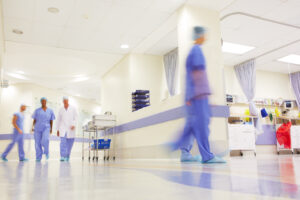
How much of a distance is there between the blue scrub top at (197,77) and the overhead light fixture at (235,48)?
188 inches

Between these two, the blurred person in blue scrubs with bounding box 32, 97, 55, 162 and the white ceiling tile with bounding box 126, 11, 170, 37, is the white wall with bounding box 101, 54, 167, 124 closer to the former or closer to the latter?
the white ceiling tile with bounding box 126, 11, 170, 37

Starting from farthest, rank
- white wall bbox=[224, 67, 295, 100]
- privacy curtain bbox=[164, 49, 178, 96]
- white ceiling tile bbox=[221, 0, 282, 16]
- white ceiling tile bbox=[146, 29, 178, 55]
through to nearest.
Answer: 1. white wall bbox=[224, 67, 295, 100]
2. privacy curtain bbox=[164, 49, 178, 96]
3. white ceiling tile bbox=[146, 29, 178, 55]
4. white ceiling tile bbox=[221, 0, 282, 16]

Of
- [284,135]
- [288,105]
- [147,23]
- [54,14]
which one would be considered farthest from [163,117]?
[288,105]

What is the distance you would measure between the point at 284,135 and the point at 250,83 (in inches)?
88.3

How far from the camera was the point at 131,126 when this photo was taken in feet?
24.6

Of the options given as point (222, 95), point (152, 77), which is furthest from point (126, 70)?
point (222, 95)

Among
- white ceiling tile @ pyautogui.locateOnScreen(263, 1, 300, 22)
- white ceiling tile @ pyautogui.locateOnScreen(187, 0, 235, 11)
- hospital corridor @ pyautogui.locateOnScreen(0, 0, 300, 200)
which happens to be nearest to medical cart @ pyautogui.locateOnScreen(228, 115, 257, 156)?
hospital corridor @ pyautogui.locateOnScreen(0, 0, 300, 200)

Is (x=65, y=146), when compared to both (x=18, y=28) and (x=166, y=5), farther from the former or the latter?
(x=166, y=5)

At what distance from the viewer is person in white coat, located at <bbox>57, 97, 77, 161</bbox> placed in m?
6.37

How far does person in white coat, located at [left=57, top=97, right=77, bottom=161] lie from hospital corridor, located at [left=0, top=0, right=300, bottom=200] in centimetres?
2

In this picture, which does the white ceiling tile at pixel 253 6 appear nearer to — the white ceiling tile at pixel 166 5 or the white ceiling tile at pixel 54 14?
the white ceiling tile at pixel 166 5

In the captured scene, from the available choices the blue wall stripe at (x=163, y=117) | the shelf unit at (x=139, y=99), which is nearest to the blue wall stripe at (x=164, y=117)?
the blue wall stripe at (x=163, y=117)

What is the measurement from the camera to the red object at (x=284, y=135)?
9320mm

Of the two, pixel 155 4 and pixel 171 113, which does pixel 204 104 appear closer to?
pixel 171 113
